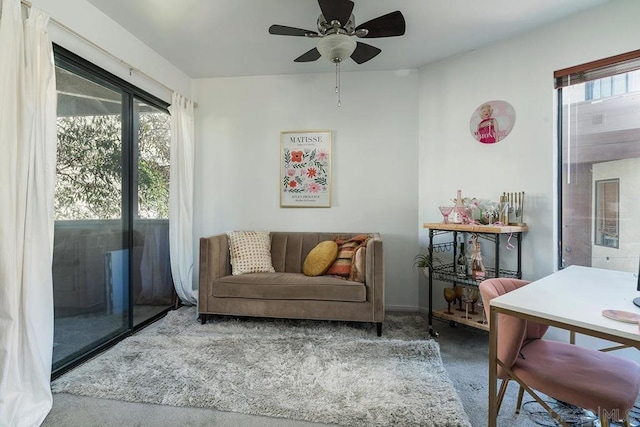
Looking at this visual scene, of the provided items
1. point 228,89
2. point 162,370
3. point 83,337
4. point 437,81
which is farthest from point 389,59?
point 83,337

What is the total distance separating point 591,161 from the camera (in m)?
2.26

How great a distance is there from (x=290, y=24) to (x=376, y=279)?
231 centimetres

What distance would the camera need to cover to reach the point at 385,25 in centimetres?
195

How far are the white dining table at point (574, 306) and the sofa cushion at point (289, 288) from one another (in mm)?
1391

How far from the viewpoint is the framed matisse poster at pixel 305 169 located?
3.39 metres

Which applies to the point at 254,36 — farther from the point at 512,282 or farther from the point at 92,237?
the point at 512,282

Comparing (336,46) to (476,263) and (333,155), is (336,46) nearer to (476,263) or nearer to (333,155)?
(333,155)

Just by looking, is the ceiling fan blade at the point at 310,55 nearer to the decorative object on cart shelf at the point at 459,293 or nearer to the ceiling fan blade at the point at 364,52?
the ceiling fan blade at the point at 364,52

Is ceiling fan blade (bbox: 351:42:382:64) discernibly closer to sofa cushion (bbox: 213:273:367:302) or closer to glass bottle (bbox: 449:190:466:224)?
glass bottle (bbox: 449:190:466:224)

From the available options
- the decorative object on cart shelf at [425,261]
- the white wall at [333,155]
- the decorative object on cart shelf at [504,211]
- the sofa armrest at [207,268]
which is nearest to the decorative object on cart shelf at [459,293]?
the decorative object on cart shelf at [425,261]

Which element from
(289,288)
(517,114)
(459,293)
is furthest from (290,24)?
(459,293)

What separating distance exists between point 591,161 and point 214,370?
3.21 meters

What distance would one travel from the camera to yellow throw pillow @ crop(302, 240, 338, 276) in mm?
2779

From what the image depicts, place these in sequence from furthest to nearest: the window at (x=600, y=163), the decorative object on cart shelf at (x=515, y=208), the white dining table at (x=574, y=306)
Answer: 1. the decorative object on cart shelf at (x=515, y=208)
2. the window at (x=600, y=163)
3. the white dining table at (x=574, y=306)
